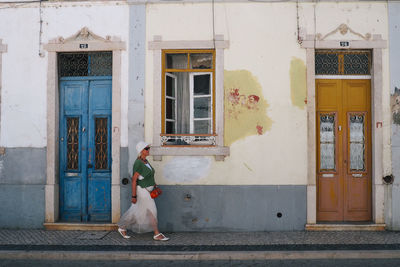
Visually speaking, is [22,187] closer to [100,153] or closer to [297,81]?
[100,153]

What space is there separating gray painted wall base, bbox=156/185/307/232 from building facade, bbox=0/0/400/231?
19 millimetres

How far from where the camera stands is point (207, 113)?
7.78m

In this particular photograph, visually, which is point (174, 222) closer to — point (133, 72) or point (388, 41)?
point (133, 72)

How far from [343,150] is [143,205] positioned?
4.00 m

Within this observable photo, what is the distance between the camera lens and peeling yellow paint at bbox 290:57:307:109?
7496mm

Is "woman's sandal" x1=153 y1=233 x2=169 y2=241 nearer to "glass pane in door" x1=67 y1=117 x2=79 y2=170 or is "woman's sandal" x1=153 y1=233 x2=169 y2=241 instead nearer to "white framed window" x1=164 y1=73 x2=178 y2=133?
"white framed window" x1=164 y1=73 x2=178 y2=133

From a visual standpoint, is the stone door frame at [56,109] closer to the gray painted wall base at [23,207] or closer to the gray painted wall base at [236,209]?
the gray painted wall base at [23,207]

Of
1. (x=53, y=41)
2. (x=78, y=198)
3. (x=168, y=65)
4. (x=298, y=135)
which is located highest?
(x=53, y=41)

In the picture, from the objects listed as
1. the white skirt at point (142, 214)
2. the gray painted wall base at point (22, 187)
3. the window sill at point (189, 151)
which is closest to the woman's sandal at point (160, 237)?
the white skirt at point (142, 214)

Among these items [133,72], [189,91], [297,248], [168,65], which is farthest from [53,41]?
[297,248]

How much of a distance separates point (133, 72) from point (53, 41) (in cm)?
174

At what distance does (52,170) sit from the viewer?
7.67 metres

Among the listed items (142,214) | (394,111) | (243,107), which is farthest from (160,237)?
(394,111)

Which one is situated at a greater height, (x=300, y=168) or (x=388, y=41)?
(x=388, y=41)
